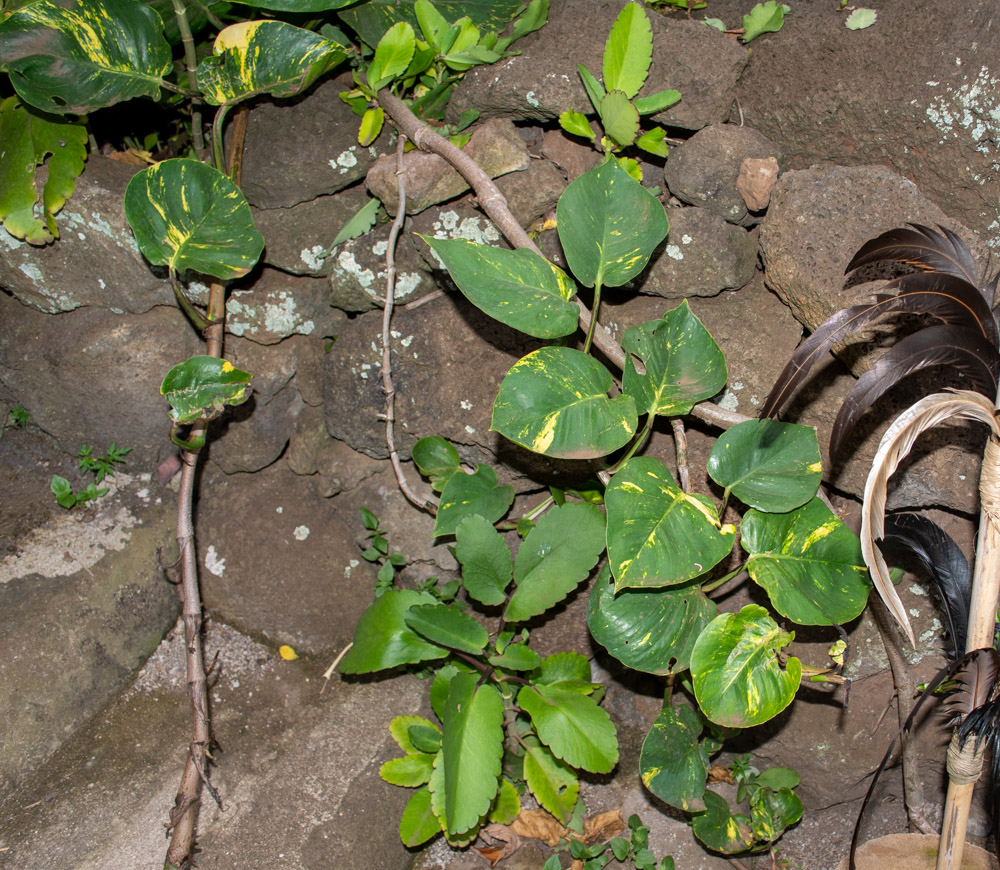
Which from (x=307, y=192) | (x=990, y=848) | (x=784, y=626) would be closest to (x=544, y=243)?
(x=307, y=192)

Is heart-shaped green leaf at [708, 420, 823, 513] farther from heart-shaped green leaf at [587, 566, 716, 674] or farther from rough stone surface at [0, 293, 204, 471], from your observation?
rough stone surface at [0, 293, 204, 471]

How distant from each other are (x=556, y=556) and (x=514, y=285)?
0.51m

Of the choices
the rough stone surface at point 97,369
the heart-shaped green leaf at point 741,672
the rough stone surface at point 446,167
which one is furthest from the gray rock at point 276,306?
the heart-shaped green leaf at point 741,672

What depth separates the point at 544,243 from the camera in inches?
55.4

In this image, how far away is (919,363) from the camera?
0.89m

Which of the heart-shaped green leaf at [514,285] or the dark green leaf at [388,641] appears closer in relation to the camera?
the heart-shaped green leaf at [514,285]

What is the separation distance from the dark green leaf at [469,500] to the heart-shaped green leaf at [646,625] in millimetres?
286


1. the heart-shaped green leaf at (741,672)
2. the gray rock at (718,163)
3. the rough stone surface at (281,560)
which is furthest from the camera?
the rough stone surface at (281,560)

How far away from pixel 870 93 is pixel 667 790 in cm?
127

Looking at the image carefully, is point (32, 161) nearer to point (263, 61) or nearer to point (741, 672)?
point (263, 61)

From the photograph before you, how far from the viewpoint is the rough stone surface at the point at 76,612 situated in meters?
1.41

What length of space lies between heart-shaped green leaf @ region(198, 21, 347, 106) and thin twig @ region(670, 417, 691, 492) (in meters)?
0.95

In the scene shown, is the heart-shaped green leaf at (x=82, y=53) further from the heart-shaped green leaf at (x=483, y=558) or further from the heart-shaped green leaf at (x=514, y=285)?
the heart-shaped green leaf at (x=483, y=558)

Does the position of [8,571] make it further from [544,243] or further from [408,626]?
[544,243]
